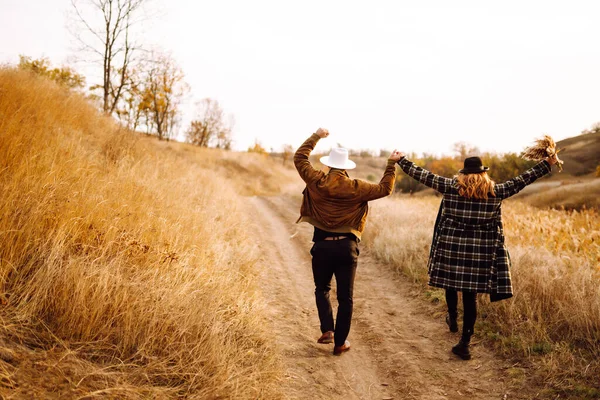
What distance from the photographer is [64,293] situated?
3.26 meters

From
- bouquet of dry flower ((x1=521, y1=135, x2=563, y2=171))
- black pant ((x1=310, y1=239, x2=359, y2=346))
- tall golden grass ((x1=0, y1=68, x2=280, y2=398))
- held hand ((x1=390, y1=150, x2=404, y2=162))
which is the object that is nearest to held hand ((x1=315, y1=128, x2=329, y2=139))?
held hand ((x1=390, y1=150, x2=404, y2=162))

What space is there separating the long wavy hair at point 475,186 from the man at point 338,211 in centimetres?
81

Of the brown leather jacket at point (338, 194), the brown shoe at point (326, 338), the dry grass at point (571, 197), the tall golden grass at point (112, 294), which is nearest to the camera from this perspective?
the tall golden grass at point (112, 294)

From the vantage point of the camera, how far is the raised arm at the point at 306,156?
15.4 feet

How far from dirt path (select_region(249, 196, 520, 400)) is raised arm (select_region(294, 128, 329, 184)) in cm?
215

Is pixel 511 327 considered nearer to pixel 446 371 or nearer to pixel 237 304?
pixel 446 371

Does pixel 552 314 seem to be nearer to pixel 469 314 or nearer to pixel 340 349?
pixel 469 314

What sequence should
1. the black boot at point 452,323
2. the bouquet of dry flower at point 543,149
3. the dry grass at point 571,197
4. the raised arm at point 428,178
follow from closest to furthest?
the bouquet of dry flower at point 543,149
the raised arm at point 428,178
the black boot at point 452,323
the dry grass at point 571,197

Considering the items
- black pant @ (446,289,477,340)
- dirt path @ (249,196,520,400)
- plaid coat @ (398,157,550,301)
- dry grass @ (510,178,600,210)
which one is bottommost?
dirt path @ (249,196,520,400)

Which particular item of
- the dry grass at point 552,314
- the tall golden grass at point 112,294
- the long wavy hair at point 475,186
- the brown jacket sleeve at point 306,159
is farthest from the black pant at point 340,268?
the dry grass at point 552,314

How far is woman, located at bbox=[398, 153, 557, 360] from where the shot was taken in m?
4.60

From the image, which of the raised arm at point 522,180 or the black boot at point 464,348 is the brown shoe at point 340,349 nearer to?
the black boot at point 464,348

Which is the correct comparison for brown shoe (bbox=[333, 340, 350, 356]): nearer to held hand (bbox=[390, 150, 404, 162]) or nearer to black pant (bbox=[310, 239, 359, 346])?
black pant (bbox=[310, 239, 359, 346])

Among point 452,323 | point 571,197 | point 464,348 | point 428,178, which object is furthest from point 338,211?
point 571,197
